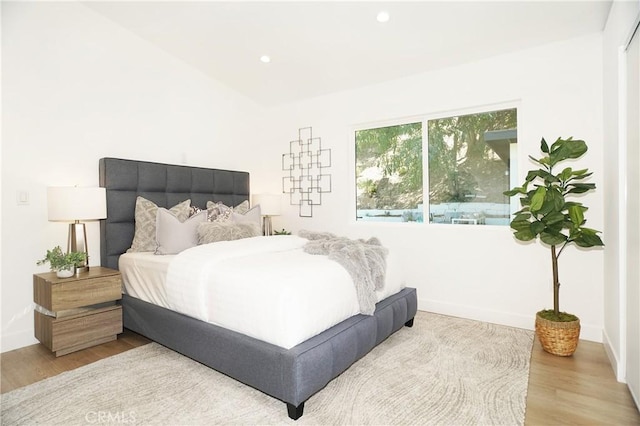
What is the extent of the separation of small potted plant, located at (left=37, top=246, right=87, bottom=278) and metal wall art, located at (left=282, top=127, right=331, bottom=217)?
270 centimetres

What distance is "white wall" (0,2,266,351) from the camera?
282cm

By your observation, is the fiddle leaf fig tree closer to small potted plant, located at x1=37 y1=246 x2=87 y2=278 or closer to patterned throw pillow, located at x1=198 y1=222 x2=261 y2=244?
patterned throw pillow, located at x1=198 y1=222 x2=261 y2=244

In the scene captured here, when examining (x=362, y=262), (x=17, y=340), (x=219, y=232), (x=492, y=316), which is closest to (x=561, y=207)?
(x=492, y=316)

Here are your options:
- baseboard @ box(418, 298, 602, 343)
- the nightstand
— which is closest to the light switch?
the nightstand

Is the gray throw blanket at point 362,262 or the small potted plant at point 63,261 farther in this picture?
the small potted plant at point 63,261

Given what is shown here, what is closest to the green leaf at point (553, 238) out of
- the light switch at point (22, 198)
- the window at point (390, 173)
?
the window at point (390, 173)

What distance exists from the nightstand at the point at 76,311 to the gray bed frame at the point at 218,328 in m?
0.18

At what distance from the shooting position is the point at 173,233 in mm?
3246

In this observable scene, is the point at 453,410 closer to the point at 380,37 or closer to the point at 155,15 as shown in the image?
the point at 380,37

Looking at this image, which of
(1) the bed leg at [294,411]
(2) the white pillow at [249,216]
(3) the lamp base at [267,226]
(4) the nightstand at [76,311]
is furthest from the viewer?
(3) the lamp base at [267,226]

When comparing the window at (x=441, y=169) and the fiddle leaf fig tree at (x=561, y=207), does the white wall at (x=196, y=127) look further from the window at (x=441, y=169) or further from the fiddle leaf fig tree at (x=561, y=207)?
the fiddle leaf fig tree at (x=561, y=207)

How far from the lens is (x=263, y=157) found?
5.25m

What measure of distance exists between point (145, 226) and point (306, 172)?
218 centimetres

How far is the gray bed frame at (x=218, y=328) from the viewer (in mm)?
1873
